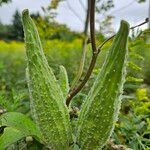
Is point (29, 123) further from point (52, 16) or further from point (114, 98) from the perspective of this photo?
point (52, 16)

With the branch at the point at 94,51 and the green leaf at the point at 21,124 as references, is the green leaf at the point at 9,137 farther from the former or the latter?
the branch at the point at 94,51

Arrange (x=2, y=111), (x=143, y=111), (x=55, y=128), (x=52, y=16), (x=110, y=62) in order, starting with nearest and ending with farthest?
(x=110, y=62)
(x=55, y=128)
(x=2, y=111)
(x=143, y=111)
(x=52, y=16)

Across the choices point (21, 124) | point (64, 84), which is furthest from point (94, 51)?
→ point (21, 124)

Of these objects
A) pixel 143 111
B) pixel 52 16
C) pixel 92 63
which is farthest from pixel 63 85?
pixel 52 16

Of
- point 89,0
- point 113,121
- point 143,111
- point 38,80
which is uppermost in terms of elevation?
point 89,0

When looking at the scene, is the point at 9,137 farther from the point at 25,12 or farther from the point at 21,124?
the point at 25,12

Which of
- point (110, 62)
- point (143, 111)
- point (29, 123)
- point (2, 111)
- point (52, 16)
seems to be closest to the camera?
point (110, 62)

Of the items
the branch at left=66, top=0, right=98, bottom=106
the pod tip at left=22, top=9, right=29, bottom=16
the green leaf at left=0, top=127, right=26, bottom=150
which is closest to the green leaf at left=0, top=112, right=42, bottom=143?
the green leaf at left=0, top=127, right=26, bottom=150
